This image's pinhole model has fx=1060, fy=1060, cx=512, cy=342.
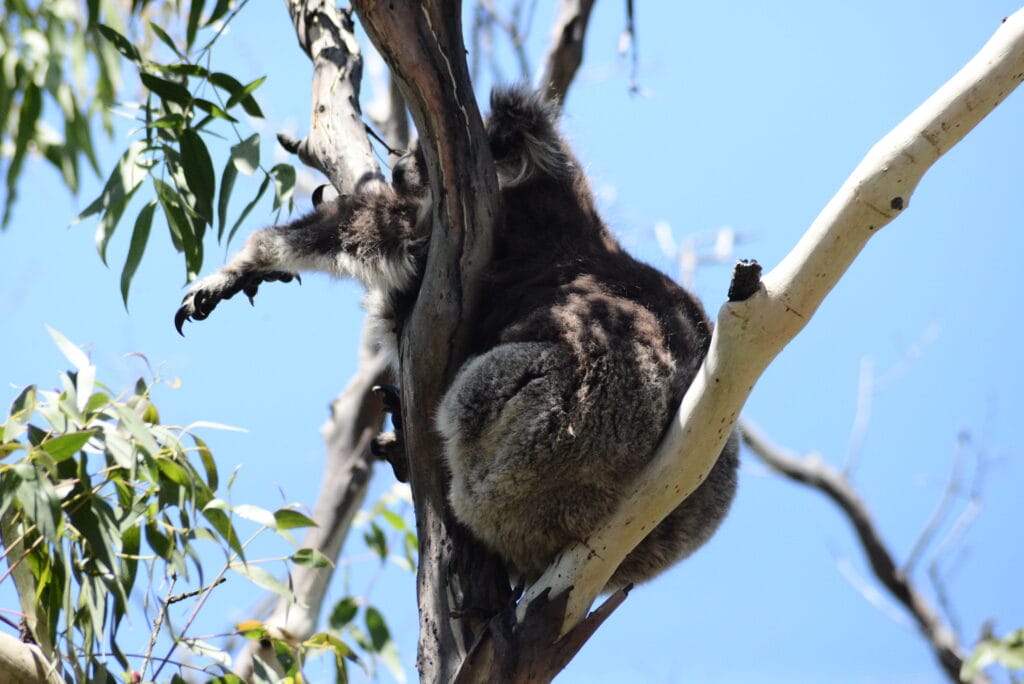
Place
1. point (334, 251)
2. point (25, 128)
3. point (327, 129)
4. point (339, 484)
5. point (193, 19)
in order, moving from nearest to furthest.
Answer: point (334, 251) < point (327, 129) < point (193, 19) < point (25, 128) < point (339, 484)

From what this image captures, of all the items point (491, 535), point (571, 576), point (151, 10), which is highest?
point (151, 10)

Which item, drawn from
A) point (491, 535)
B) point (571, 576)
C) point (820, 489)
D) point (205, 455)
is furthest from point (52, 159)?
point (820, 489)

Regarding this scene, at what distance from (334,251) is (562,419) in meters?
0.84

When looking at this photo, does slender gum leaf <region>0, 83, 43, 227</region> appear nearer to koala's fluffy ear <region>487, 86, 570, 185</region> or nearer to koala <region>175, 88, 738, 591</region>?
koala <region>175, 88, 738, 591</region>

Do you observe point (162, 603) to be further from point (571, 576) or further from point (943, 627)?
point (943, 627)

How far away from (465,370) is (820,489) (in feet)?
18.3

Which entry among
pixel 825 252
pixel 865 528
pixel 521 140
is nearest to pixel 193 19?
pixel 521 140

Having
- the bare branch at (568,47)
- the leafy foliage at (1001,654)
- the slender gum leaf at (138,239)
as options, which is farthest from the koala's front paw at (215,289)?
the bare branch at (568,47)

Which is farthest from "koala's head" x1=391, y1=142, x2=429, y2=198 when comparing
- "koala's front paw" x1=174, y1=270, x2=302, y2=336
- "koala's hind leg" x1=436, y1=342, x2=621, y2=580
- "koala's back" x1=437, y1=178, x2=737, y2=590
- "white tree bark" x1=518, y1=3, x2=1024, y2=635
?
"white tree bark" x1=518, y1=3, x2=1024, y2=635

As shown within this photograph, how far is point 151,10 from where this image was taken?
18.4ft

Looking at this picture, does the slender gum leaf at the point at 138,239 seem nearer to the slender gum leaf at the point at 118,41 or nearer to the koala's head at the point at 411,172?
the slender gum leaf at the point at 118,41

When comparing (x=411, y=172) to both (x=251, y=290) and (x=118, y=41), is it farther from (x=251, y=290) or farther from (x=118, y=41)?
(x=118, y=41)

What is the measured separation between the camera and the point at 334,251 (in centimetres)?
289

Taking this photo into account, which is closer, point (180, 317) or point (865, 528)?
point (180, 317)
